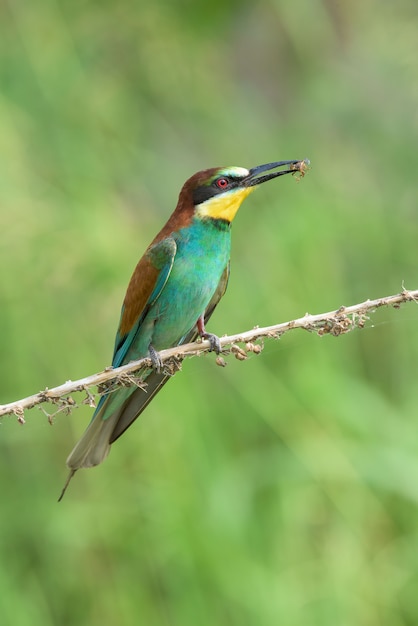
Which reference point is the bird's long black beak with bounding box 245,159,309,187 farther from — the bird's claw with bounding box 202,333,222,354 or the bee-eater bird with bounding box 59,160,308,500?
the bird's claw with bounding box 202,333,222,354

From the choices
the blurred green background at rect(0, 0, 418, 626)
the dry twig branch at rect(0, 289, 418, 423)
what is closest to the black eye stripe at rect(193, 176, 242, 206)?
the blurred green background at rect(0, 0, 418, 626)

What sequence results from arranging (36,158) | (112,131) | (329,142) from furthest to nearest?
1. (329,142)
2. (112,131)
3. (36,158)

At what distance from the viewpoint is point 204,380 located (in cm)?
331

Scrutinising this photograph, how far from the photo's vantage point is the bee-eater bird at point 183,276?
2.46 meters

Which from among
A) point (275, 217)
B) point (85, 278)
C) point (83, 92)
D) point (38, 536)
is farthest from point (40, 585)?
point (83, 92)

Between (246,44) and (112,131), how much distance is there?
80.9 inches

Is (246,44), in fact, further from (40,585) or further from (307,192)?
Answer: (40,585)

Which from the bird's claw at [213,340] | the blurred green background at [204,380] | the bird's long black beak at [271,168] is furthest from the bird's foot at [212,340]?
the blurred green background at [204,380]

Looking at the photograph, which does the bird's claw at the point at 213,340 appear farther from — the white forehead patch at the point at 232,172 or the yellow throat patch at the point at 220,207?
the white forehead patch at the point at 232,172

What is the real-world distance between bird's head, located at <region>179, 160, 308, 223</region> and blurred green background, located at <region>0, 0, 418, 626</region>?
62cm

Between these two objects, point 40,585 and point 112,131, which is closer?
point 40,585

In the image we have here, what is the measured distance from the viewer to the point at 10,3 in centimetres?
385

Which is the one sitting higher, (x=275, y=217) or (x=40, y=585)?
(x=275, y=217)

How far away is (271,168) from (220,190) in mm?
142
